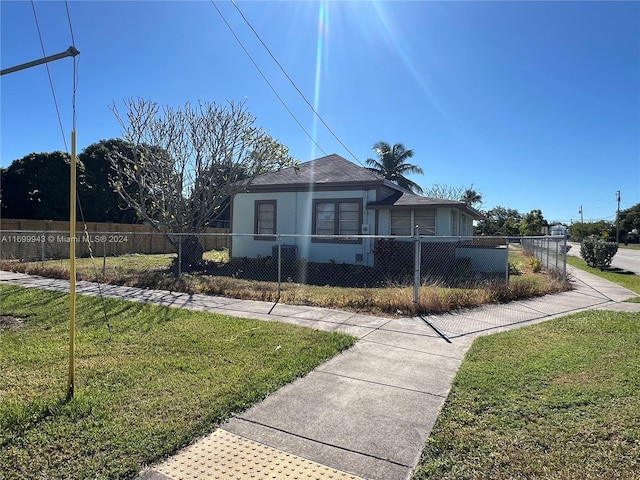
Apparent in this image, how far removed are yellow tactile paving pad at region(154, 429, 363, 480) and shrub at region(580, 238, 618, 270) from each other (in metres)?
21.1

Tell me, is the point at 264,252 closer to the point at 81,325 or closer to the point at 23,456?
the point at 81,325

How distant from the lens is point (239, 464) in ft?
8.66

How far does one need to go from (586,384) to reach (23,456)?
4716 mm

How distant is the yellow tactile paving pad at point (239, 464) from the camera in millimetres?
2518

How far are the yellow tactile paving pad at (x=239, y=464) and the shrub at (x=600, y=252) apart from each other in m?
21.1

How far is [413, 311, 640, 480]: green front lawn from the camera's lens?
8.58ft

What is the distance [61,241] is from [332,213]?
13.0 metres

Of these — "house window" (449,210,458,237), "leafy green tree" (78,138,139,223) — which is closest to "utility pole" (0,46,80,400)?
"house window" (449,210,458,237)

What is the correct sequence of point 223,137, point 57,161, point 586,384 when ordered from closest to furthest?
point 586,384
point 223,137
point 57,161

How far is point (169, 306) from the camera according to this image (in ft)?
25.3

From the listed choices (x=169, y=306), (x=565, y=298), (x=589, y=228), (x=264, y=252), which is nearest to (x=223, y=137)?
(x=264, y=252)

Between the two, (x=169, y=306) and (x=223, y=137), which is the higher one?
(x=223, y=137)

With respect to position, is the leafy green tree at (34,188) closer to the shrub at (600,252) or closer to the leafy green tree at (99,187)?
the leafy green tree at (99,187)

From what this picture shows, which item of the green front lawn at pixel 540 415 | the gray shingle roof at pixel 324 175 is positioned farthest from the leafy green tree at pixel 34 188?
the green front lawn at pixel 540 415
